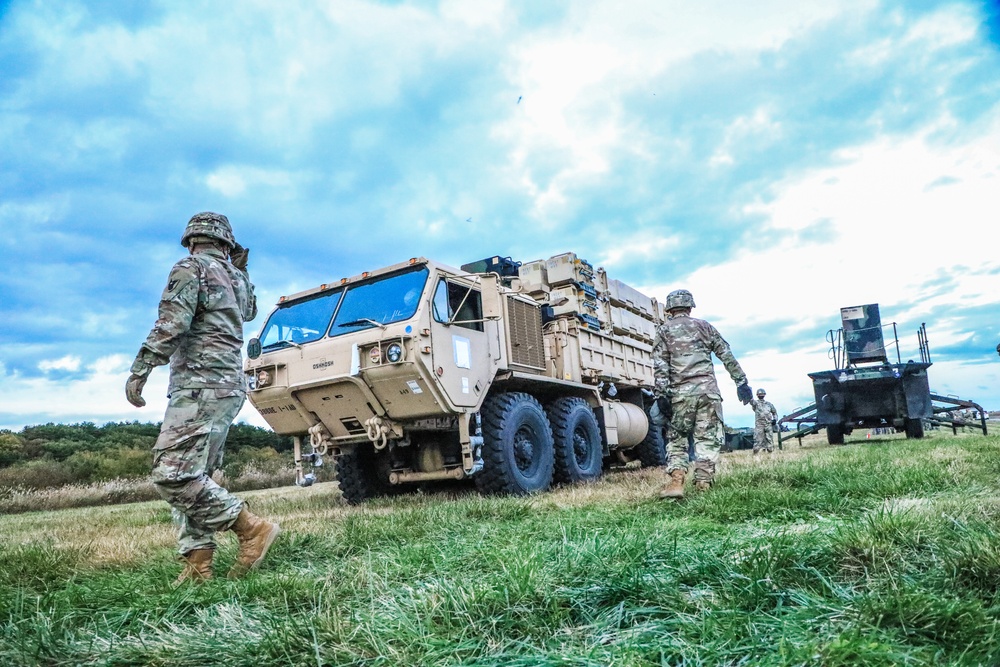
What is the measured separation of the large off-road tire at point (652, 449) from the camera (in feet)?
35.6

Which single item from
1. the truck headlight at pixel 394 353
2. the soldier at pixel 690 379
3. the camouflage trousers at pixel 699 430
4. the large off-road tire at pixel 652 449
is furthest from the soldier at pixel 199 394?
the large off-road tire at pixel 652 449

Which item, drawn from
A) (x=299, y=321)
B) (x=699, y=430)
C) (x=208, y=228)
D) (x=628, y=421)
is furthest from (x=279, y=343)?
(x=628, y=421)

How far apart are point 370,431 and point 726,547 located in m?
4.16

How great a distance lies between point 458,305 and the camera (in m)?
6.63

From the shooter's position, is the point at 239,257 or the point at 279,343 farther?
the point at 279,343

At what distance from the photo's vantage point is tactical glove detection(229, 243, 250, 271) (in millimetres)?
4141

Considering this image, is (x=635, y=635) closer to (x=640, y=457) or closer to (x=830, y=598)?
(x=830, y=598)

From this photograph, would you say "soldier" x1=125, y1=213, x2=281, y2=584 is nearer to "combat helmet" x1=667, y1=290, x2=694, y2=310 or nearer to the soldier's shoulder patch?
the soldier's shoulder patch

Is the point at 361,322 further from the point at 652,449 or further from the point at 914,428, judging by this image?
the point at 914,428

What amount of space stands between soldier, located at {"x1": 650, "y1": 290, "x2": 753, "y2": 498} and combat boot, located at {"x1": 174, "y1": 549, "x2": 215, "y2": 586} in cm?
386

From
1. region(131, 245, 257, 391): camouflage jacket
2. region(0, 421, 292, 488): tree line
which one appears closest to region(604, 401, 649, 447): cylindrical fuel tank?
region(131, 245, 257, 391): camouflage jacket

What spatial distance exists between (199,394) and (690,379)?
14.1 ft

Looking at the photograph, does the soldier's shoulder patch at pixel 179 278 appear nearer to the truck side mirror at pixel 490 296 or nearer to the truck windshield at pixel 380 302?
the truck windshield at pixel 380 302

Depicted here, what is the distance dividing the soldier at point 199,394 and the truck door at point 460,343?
2.47 m
